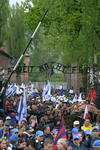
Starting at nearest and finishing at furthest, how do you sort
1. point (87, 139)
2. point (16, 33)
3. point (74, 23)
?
point (87, 139), point (74, 23), point (16, 33)

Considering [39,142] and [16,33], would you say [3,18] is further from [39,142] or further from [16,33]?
[39,142]

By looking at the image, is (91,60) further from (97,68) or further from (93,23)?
(93,23)

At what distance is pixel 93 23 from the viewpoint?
76.0ft

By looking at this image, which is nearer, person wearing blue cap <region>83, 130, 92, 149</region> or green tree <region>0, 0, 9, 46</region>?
person wearing blue cap <region>83, 130, 92, 149</region>

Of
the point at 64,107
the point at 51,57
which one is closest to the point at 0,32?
the point at 64,107

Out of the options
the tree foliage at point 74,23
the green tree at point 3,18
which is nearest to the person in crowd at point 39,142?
the tree foliage at point 74,23

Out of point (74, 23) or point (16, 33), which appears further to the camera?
point (16, 33)

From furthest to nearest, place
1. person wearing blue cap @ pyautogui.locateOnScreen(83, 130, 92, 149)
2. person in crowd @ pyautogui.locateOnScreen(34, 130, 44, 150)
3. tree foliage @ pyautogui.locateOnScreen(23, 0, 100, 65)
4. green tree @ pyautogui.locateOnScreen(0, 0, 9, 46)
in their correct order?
1. green tree @ pyautogui.locateOnScreen(0, 0, 9, 46)
2. tree foliage @ pyautogui.locateOnScreen(23, 0, 100, 65)
3. person wearing blue cap @ pyautogui.locateOnScreen(83, 130, 92, 149)
4. person in crowd @ pyautogui.locateOnScreen(34, 130, 44, 150)

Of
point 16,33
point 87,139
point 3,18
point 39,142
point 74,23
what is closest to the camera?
point 39,142

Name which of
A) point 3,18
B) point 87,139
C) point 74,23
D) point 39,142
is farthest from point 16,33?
point 39,142

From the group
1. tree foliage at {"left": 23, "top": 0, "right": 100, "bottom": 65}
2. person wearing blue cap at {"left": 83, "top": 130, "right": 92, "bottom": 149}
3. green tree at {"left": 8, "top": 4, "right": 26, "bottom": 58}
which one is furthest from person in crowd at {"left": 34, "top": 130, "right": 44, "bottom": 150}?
green tree at {"left": 8, "top": 4, "right": 26, "bottom": 58}

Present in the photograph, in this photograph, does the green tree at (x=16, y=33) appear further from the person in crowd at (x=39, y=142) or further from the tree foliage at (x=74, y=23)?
the person in crowd at (x=39, y=142)

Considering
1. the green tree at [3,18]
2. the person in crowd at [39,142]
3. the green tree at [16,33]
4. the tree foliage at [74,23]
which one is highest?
the green tree at [16,33]

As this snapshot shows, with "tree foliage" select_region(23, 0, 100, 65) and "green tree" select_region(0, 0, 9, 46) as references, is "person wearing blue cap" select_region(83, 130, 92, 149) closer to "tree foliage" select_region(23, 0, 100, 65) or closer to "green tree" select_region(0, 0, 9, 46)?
"tree foliage" select_region(23, 0, 100, 65)
